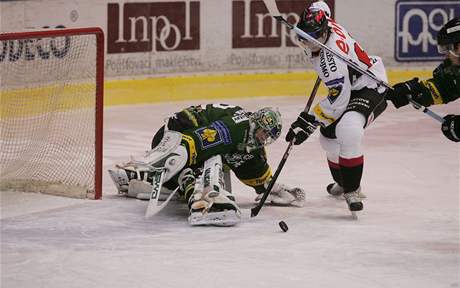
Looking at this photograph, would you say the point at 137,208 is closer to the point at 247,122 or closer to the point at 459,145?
the point at 247,122

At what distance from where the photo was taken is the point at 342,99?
592cm

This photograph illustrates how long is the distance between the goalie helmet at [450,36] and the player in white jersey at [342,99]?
72 centimetres

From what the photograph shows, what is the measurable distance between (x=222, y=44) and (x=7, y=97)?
10.6 feet

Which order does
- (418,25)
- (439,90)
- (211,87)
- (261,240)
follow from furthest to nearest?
(418,25)
(211,87)
(439,90)
(261,240)

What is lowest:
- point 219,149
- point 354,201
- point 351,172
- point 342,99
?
point 354,201

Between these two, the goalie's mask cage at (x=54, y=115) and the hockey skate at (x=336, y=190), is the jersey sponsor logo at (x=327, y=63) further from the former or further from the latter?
the goalie's mask cage at (x=54, y=115)

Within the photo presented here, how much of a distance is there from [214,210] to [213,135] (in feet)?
1.35

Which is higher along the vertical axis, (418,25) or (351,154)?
(418,25)

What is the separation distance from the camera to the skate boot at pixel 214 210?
224 inches

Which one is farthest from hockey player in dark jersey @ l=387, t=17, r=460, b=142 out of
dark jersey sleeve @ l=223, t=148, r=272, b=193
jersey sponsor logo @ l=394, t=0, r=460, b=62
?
jersey sponsor logo @ l=394, t=0, r=460, b=62

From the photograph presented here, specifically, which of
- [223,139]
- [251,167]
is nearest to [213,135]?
[223,139]

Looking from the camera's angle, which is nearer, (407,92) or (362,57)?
(407,92)

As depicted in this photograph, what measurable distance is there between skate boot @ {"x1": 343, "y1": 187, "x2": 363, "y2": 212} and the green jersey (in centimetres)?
46

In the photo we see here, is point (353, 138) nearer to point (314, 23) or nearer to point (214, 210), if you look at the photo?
point (314, 23)
